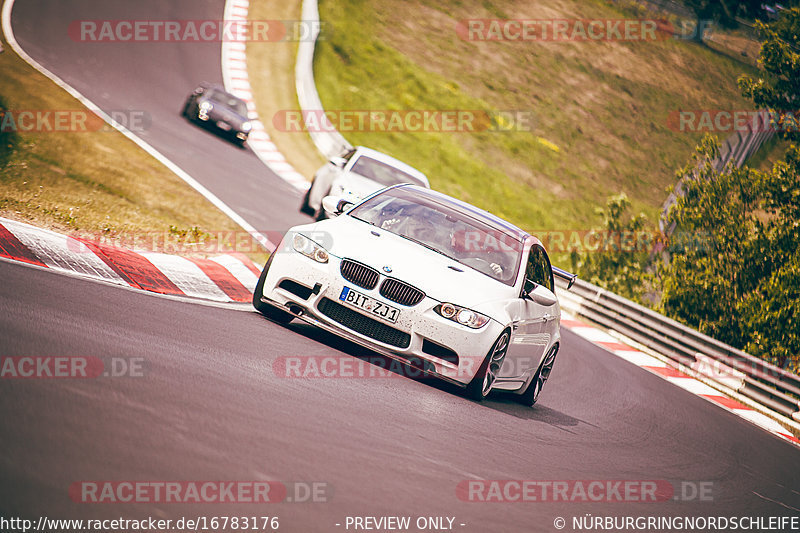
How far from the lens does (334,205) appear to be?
8.52 meters

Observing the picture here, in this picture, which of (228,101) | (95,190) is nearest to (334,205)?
(95,190)

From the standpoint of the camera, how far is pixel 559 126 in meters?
44.5

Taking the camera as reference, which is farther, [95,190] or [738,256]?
[738,256]

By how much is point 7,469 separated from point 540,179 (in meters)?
36.1

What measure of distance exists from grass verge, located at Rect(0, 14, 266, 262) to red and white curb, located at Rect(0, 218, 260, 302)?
3.11ft

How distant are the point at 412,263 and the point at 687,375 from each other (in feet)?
37.1

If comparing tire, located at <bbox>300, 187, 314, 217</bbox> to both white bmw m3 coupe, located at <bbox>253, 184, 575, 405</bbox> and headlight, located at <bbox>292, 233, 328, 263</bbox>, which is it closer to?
white bmw m3 coupe, located at <bbox>253, 184, 575, 405</bbox>

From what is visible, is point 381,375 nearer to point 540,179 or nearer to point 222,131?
point 222,131

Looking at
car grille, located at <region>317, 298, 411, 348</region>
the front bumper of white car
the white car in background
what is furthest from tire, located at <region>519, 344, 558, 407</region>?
the white car in background

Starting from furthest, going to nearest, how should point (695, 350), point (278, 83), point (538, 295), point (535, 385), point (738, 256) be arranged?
point (278, 83) → point (738, 256) → point (695, 350) → point (535, 385) → point (538, 295)

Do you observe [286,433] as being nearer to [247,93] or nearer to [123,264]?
[123,264]

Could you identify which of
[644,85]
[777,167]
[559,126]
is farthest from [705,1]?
[777,167]

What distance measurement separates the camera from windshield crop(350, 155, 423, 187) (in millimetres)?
16481

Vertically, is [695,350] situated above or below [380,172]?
below
